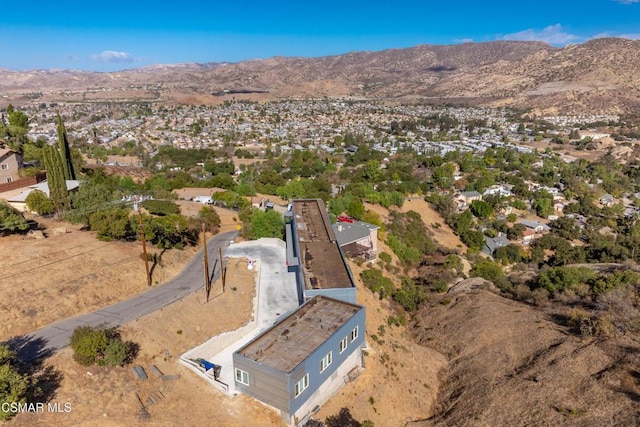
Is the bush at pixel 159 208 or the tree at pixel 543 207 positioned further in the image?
the tree at pixel 543 207

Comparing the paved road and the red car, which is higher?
the paved road

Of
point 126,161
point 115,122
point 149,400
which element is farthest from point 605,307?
point 115,122

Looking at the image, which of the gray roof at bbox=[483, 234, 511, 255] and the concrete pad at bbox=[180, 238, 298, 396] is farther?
the gray roof at bbox=[483, 234, 511, 255]

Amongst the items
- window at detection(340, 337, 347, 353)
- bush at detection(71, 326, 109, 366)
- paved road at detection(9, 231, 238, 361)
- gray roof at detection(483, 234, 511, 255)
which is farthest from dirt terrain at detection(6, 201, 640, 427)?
gray roof at detection(483, 234, 511, 255)

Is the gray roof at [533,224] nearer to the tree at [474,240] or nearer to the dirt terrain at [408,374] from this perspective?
the tree at [474,240]

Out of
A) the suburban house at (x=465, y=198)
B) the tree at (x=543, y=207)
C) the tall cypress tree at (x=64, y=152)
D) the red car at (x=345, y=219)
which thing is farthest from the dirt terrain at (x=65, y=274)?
the tree at (x=543, y=207)

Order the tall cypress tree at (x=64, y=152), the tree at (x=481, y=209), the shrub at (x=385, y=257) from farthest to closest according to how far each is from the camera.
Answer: the tree at (x=481, y=209) → the tall cypress tree at (x=64, y=152) → the shrub at (x=385, y=257)

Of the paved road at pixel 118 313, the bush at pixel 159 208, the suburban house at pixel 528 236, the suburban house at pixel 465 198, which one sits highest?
the bush at pixel 159 208

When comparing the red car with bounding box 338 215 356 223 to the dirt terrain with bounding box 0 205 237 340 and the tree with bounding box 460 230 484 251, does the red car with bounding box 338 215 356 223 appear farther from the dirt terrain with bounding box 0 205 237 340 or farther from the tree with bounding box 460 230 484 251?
the dirt terrain with bounding box 0 205 237 340
